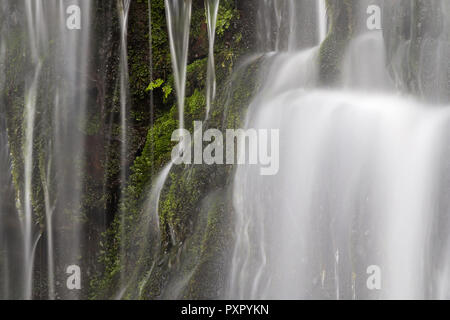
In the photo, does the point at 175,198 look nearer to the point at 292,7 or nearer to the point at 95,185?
the point at 95,185

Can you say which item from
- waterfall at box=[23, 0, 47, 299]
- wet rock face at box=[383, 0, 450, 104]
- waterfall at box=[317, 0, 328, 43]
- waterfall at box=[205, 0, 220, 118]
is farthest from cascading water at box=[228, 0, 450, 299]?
waterfall at box=[23, 0, 47, 299]

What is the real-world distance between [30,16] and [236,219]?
3082 millimetres

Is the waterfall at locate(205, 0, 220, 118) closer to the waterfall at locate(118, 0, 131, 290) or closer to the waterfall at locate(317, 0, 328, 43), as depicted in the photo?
the waterfall at locate(118, 0, 131, 290)

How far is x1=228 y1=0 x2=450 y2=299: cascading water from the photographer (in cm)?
379

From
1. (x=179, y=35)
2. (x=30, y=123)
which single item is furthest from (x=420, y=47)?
(x=30, y=123)

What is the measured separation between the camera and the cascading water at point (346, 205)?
12.4 feet

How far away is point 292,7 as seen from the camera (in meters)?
5.40

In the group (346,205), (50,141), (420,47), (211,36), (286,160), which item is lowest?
(346,205)

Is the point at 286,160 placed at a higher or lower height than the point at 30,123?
lower

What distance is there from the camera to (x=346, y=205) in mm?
3883

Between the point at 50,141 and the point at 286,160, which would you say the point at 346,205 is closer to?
the point at 286,160
